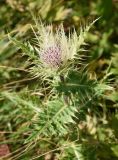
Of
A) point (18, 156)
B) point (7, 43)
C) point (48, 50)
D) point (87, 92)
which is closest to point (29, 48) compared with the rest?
point (48, 50)

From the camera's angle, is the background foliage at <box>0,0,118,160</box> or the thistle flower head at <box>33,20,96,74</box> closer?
the thistle flower head at <box>33,20,96,74</box>

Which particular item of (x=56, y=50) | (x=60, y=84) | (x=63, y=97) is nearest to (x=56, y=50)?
(x=56, y=50)

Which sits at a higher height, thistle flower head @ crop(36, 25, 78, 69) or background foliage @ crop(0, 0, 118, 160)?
thistle flower head @ crop(36, 25, 78, 69)

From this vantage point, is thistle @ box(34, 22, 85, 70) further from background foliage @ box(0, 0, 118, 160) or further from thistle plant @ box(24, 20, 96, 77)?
background foliage @ box(0, 0, 118, 160)

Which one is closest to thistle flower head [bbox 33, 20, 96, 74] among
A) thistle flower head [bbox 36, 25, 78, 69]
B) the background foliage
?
thistle flower head [bbox 36, 25, 78, 69]

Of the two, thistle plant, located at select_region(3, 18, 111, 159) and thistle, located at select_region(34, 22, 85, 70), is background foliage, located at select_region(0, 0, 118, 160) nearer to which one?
thistle plant, located at select_region(3, 18, 111, 159)

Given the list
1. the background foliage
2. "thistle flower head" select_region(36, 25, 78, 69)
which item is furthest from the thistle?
the background foliage

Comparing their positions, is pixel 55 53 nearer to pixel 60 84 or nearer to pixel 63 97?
pixel 60 84

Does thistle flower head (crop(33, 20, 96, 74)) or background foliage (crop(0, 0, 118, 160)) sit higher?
thistle flower head (crop(33, 20, 96, 74))

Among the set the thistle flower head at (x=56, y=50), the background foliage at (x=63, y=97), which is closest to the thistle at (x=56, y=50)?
the thistle flower head at (x=56, y=50)
